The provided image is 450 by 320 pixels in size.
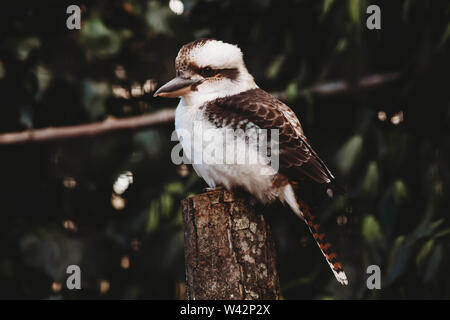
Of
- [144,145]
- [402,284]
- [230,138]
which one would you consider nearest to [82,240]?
[144,145]

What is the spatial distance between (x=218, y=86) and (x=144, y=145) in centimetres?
66

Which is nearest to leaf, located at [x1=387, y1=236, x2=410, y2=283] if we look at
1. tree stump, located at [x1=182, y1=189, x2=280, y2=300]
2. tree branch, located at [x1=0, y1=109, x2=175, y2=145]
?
tree stump, located at [x1=182, y1=189, x2=280, y2=300]

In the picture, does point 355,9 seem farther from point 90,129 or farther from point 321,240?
point 90,129

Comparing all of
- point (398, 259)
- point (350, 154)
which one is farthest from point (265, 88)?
point (398, 259)

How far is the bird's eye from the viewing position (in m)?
2.04

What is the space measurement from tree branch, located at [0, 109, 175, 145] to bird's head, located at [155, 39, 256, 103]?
2.12 feet

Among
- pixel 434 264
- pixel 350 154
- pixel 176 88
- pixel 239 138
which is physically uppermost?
pixel 176 88

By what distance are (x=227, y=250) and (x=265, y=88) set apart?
1.16 m

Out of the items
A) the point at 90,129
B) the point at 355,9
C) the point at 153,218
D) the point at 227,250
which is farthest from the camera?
→ the point at 90,129

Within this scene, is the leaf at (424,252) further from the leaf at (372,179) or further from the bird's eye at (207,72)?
the bird's eye at (207,72)

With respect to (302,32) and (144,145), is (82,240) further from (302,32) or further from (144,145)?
(302,32)

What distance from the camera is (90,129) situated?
276 centimetres

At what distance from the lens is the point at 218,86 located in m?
2.04

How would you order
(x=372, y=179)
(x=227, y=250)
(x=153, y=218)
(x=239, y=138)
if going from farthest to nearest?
(x=153, y=218) < (x=372, y=179) < (x=239, y=138) < (x=227, y=250)
